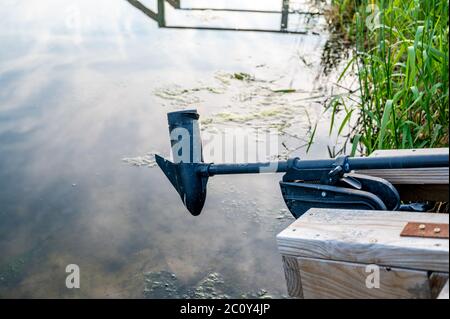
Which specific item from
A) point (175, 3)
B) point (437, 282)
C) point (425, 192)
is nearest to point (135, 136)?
point (425, 192)

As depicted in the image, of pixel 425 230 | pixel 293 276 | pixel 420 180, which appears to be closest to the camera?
pixel 425 230

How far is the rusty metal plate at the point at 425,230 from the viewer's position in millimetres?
1362

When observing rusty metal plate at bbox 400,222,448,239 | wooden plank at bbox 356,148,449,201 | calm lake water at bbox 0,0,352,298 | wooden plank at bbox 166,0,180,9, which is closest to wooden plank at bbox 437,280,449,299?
rusty metal plate at bbox 400,222,448,239

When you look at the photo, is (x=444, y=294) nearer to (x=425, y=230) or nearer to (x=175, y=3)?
(x=425, y=230)

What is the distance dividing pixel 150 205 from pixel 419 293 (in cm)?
198

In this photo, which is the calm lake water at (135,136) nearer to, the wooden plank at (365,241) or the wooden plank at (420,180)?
the wooden plank at (420,180)

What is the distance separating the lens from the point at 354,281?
4.79 feet

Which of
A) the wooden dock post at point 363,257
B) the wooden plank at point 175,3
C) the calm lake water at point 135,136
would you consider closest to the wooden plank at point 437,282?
the wooden dock post at point 363,257

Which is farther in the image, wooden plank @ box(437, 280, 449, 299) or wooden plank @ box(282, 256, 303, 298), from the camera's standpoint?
wooden plank @ box(282, 256, 303, 298)

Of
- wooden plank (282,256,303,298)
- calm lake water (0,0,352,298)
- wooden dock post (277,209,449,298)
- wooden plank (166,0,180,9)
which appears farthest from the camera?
wooden plank (166,0,180,9)

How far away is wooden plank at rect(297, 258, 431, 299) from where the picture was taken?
1.37 meters

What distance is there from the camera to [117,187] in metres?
3.32

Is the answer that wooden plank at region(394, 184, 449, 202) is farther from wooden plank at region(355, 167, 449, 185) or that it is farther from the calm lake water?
the calm lake water

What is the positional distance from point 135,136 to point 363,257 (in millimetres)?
2658
